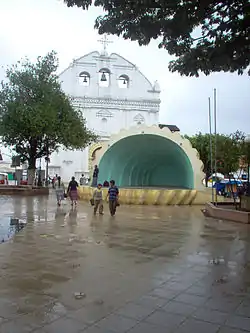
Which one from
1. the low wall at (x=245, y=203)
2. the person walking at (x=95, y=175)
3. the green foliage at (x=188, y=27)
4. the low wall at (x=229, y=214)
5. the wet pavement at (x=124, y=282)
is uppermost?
the green foliage at (x=188, y=27)

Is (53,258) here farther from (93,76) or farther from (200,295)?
(93,76)

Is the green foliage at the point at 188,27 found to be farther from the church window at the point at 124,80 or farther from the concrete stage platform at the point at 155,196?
the church window at the point at 124,80

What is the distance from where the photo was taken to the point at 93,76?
57219 mm

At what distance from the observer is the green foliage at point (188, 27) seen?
19.5ft

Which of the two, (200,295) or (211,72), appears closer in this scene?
(200,295)

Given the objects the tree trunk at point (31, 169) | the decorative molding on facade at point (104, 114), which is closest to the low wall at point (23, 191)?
the tree trunk at point (31, 169)

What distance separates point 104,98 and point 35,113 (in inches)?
1180

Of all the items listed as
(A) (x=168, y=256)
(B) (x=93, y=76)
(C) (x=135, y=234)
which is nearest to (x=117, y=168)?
(C) (x=135, y=234)

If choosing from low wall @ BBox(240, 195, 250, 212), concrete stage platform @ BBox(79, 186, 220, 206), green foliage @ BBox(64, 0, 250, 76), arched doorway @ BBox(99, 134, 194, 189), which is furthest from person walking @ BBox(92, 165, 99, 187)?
green foliage @ BBox(64, 0, 250, 76)

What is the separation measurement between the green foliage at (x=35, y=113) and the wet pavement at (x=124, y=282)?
60.5ft

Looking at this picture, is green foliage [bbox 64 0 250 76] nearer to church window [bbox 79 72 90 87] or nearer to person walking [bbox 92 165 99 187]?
person walking [bbox 92 165 99 187]

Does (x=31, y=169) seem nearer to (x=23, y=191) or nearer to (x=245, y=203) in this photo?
(x=23, y=191)

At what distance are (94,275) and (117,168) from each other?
24349 millimetres

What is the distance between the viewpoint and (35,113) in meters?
28.1
